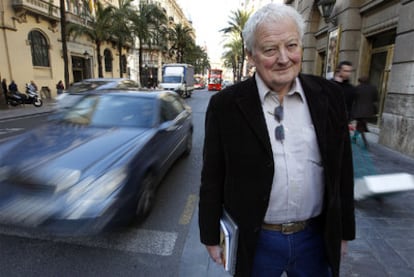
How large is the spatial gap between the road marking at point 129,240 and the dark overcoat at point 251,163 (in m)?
1.56

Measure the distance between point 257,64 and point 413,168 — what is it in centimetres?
555

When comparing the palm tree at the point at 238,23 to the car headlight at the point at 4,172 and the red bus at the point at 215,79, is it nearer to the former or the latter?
the red bus at the point at 215,79

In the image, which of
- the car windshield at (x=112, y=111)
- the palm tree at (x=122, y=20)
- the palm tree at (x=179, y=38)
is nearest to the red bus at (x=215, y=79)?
the palm tree at (x=179, y=38)

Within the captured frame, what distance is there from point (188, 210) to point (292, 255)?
2.40 meters

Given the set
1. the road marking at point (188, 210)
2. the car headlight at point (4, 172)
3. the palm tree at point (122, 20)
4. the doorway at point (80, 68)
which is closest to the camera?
the car headlight at point (4, 172)

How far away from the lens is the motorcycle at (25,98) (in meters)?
15.2

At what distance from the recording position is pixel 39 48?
20.8 m

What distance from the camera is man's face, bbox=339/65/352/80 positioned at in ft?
13.6

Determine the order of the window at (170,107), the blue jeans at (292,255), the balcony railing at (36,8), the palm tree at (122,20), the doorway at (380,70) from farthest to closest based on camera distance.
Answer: the palm tree at (122,20)
the balcony railing at (36,8)
the doorway at (380,70)
the window at (170,107)
the blue jeans at (292,255)

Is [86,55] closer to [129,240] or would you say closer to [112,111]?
[112,111]

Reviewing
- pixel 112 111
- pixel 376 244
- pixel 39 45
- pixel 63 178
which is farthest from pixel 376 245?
pixel 39 45

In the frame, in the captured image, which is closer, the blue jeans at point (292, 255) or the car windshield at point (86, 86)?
the blue jeans at point (292, 255)

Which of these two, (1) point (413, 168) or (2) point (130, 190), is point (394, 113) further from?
(2) point (130, 190)

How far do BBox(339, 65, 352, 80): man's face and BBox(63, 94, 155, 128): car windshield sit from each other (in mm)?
3110
